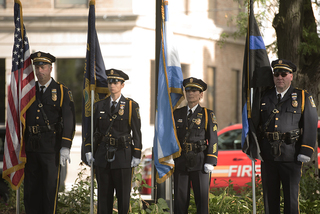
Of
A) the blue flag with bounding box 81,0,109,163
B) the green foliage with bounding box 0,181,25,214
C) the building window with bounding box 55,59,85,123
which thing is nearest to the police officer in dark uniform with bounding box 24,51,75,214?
the blue flag with bounding box 81,0,109,163

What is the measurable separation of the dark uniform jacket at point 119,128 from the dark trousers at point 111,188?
0.10 meters

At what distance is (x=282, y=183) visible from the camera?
14.7 feet

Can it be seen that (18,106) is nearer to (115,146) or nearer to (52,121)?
(52,121)

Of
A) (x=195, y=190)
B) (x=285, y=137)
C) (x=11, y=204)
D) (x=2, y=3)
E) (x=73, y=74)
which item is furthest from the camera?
(x=73, y=74)

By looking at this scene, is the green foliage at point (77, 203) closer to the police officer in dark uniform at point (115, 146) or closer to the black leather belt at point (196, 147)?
the police officer in dark uniform at point (115, 146)

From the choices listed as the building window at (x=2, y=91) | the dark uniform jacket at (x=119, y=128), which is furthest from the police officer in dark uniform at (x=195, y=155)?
the building window at (x=2, y=91)

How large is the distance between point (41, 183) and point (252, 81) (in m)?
2.87

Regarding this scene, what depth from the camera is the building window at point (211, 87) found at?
15.8 metres

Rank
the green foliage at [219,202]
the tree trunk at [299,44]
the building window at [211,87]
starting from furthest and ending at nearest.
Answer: the building window at [211,87] → the tree trunk at [299,44] → the green foliage at [219,202]

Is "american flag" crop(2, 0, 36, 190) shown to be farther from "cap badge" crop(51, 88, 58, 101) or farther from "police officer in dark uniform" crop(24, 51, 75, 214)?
"cap badge" crop(51, 88, 58, 101)

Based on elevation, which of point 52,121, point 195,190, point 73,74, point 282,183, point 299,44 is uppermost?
point 299,44

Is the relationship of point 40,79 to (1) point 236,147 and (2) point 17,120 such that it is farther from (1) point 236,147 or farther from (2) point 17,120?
(1) point 236,147

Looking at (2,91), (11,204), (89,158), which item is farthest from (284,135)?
(2,91)

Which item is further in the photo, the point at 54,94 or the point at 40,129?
the point at 54,94
